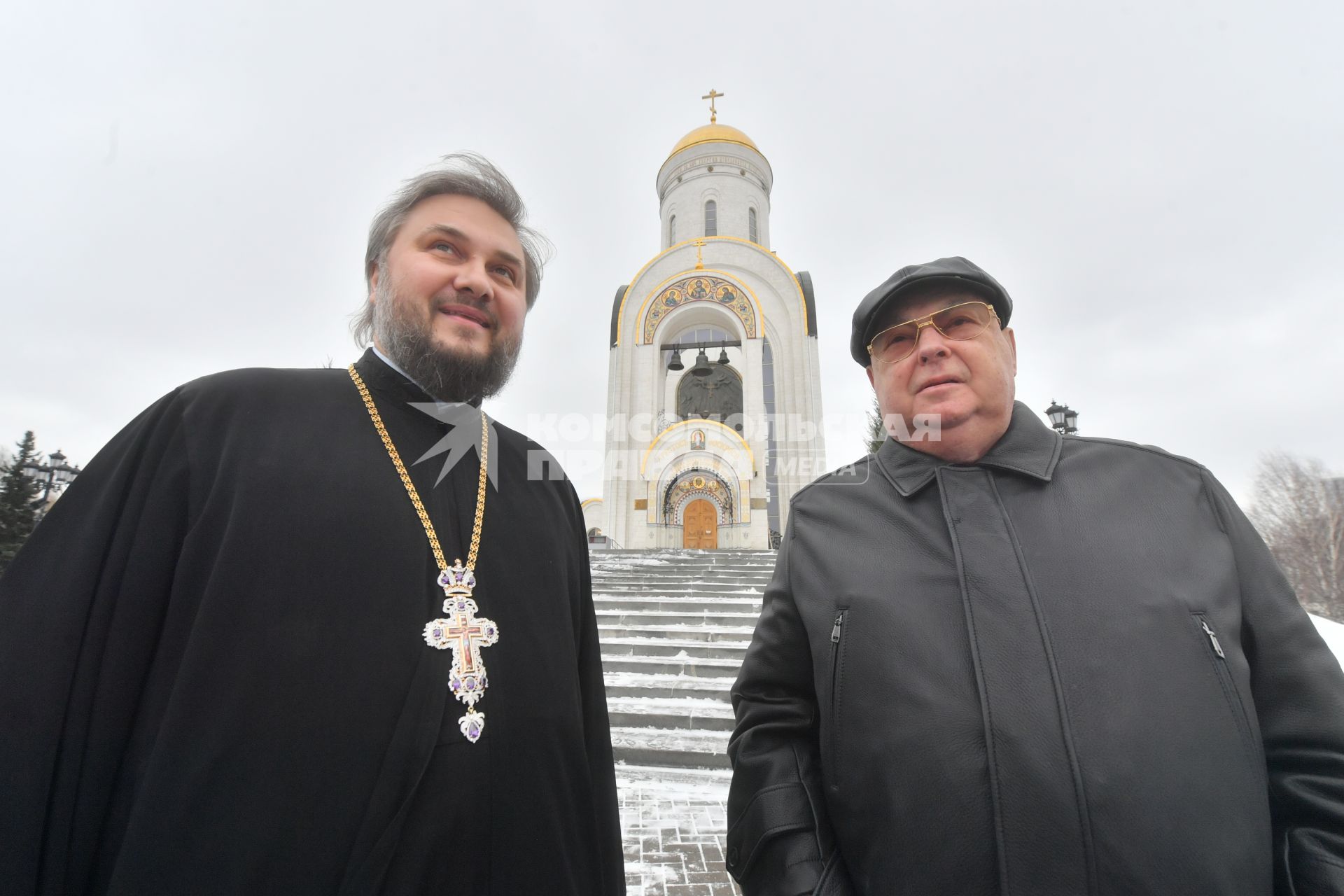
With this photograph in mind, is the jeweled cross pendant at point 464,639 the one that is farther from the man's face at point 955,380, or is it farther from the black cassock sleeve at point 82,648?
the man's face at point 955,380

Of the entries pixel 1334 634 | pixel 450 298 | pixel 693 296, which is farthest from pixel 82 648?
pixel 693 296

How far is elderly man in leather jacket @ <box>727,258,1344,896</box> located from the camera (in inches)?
45.1

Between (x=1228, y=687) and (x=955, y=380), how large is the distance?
2.82 feet

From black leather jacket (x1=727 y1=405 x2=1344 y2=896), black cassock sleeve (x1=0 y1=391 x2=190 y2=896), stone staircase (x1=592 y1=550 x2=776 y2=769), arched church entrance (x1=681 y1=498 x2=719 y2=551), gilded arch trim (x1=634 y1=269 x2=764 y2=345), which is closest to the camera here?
black cassock sleeve (x1=0 y1=391 x2=190 y2=896)

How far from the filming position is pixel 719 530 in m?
15.3

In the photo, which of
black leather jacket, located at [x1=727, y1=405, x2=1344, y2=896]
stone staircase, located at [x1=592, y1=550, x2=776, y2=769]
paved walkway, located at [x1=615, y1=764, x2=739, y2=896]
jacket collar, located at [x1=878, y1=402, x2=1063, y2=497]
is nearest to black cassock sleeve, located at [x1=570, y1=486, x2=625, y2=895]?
black leather jacket, located at [x1=727, y1=405, x2=1344, y2=896]

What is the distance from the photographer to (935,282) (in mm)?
1659

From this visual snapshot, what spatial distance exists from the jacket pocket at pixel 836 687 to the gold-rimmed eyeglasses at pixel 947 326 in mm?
759

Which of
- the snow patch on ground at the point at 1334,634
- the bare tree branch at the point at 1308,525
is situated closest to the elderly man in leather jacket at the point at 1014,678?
the snow patch on ground at the point at 1334,634

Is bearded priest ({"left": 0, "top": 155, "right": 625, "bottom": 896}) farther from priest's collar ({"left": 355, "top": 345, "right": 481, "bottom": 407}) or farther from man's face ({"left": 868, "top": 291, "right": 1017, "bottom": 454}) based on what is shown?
man's face ({"left": 868, "top": 291, "right": 1017, "bottom": 454})

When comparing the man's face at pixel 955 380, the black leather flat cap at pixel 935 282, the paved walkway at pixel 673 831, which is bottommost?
the paved walkway at pixel 673 831

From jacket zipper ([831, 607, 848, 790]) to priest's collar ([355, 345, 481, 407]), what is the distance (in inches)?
49.3

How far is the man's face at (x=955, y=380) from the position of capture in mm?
1571

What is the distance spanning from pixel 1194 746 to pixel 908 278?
1.22 metres
